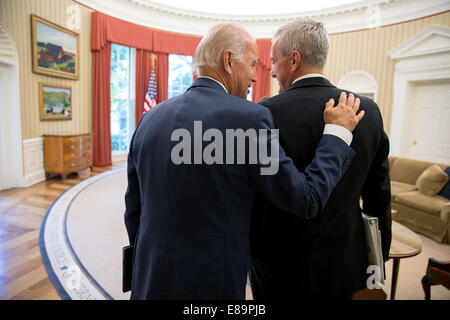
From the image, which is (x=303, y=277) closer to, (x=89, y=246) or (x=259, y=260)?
(x=259, y=260)

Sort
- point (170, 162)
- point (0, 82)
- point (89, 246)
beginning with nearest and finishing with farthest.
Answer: point (170, 162), point (89, 246), point (0, 82)

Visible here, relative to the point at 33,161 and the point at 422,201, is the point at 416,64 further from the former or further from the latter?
the point at 33,161

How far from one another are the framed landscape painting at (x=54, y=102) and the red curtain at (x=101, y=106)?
0.87 metres

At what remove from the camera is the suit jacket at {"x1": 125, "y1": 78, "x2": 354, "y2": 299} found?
2.95 feet

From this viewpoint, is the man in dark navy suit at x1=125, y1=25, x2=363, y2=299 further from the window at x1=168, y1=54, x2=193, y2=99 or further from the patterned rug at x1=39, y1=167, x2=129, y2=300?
the window at x1=168, y1=54, x2=193, y2=99

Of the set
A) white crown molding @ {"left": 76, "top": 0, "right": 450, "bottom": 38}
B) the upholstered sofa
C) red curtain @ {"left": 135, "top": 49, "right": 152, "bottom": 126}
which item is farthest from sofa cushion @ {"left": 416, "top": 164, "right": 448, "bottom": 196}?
red curtain @ {"left": 135, "top": 49, "right": 152, "bottom": 126}

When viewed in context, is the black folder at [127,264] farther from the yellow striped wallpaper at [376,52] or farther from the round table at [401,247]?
the yellow striped wallpaper at [376,52]

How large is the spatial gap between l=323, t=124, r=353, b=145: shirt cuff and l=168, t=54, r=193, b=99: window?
30.0ft

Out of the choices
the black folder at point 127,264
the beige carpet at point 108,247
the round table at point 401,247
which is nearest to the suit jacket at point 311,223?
the black folder at point 127,264

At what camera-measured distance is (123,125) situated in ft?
29.9

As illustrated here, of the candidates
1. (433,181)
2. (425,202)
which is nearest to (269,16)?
(433,181)

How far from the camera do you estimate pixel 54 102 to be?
6461mm
